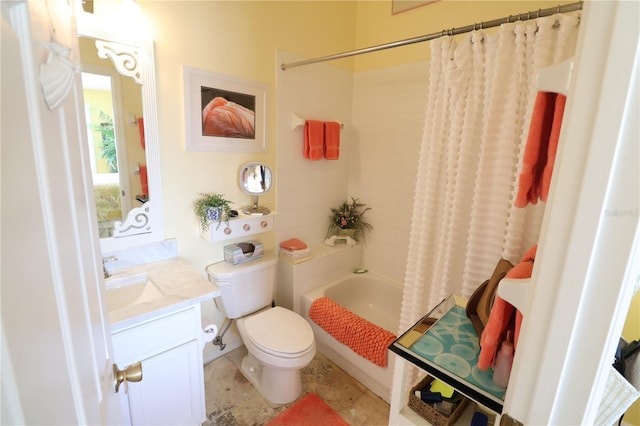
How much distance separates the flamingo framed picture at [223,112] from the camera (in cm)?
171

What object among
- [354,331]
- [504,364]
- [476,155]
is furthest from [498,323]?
[354,331]

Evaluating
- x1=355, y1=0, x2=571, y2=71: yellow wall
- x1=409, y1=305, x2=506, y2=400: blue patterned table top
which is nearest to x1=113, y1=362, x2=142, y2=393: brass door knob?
x1=409, y1=305, x2=506, y2=400: blue patterned table top

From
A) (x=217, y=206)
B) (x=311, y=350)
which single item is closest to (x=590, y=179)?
(x=311, y=350)

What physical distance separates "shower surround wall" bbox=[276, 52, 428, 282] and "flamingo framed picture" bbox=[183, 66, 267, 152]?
0.19 meters

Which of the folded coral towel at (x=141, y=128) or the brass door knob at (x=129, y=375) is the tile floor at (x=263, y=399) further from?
the folded coral towel at (x=141, y=128)

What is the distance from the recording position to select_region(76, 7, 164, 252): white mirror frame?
1.39m

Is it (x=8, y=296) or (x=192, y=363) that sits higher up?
(x=8, y=296)

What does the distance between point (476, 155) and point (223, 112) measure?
1.46 metres

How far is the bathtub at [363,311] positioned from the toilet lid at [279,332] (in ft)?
1.11

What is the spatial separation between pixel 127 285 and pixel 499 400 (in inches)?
63.7

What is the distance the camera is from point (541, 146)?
749mm

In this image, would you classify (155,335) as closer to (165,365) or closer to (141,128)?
(165,365)

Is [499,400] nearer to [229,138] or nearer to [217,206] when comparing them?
[217,206]

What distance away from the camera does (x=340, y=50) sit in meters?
2.43
